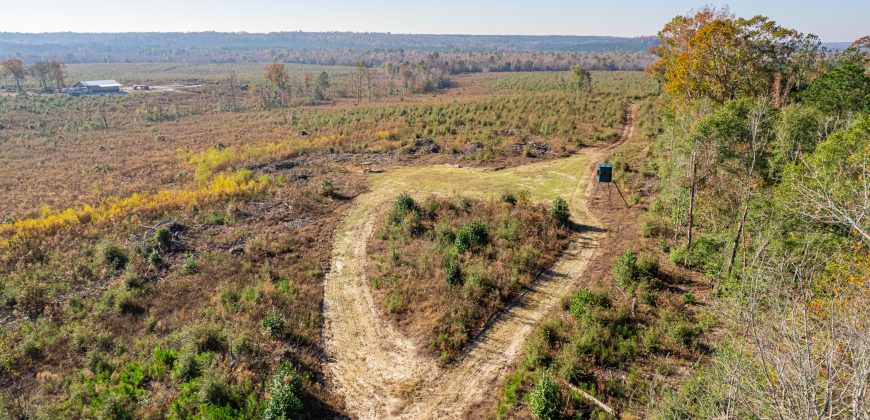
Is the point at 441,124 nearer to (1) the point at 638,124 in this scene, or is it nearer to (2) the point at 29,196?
(1) the point at 638,124

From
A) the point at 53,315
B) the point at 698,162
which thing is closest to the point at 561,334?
the point at 698,162

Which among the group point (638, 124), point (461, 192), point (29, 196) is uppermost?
point (638, 124)

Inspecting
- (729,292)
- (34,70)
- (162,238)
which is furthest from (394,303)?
(34,70)

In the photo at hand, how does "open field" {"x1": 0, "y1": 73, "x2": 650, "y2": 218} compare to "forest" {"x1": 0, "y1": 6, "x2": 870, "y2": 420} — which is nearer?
"forest" {"x1": 0, "y1": 6, "x2": 870, "y2": 420}

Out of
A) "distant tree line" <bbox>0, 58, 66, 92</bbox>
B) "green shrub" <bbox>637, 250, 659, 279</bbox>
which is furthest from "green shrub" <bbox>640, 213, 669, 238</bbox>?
"distant tree line" <bbox>0, 58, 66, 92</bbox>

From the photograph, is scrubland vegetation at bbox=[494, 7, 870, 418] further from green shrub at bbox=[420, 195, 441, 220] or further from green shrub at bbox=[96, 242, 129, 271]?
green shrub at bbox=[96, 242, 129, 271]

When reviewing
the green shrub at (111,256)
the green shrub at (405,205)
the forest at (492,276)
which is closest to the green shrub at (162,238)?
the forest at (492,276)
